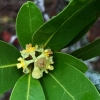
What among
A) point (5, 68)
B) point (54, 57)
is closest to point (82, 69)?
point (54, 57)

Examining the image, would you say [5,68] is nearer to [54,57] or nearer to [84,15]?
[54,57]

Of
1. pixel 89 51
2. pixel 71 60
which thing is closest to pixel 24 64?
pixel 71 60

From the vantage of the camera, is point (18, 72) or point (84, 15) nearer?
point (84, 15)

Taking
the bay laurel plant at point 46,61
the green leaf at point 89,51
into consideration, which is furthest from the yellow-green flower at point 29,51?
the green leaf at point 89,51

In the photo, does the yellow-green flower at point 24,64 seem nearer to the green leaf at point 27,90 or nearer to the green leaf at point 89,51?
the green leaf at point 27,90

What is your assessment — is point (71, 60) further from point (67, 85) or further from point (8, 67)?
point (8, 67)
